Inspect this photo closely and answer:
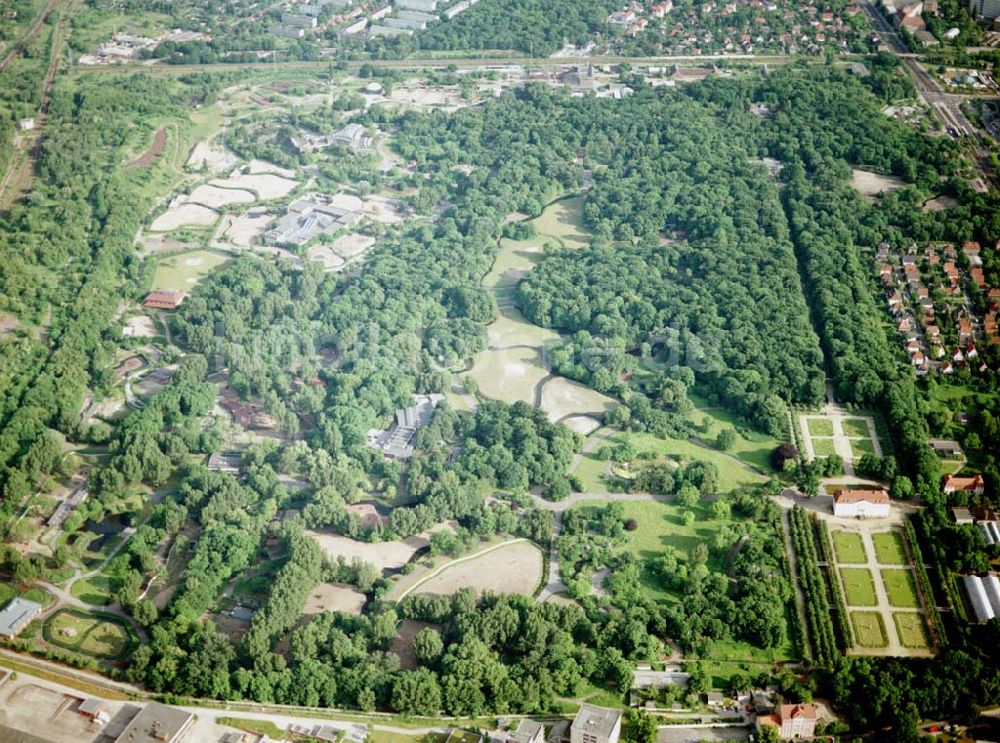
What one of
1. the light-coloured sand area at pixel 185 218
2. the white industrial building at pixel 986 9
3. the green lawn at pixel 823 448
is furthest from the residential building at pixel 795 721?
the white industrial building at pixel 986 9

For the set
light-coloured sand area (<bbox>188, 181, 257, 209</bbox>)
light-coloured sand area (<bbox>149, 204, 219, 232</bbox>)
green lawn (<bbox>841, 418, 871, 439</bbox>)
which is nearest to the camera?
green lawn (<bbox>841, 418, 871, 439</bbox>)

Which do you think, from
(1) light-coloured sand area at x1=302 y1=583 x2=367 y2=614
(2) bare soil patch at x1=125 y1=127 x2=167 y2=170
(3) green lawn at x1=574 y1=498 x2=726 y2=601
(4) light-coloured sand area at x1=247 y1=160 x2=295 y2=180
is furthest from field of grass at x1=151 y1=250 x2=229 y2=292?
(3) green lawn at x1=574 y1=498 x2=726 y2=601

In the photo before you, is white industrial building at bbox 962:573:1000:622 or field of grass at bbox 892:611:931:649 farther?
white industrial building at bbox 962:573:1000:622

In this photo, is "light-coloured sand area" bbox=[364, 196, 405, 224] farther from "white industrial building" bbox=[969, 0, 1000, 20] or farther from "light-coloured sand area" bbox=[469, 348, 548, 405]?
"white industrial building" bbox=[969, 0, 1000, 20]

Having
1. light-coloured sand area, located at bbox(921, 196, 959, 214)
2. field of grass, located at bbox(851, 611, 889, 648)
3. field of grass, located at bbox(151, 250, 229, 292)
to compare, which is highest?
field of grass, located at bbox(851, 611, 889, 648)

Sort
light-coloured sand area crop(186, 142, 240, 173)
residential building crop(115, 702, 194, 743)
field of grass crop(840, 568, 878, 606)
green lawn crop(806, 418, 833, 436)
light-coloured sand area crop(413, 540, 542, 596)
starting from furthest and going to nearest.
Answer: light-coloured sand area crop(186, 142, 240, 173)
green lawn crop(806, 418, 833, 436)
light-coloured sand area crop(413, 540, 542, 596)
field of grass crop(840, 568, 878, 606)
residential building crop(115, 702, 194, 743)

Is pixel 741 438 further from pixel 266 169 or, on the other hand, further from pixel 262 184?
pixel 266 169

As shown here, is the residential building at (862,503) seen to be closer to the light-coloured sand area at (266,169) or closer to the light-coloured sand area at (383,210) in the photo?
the light-coloured sand area at (383,210)
